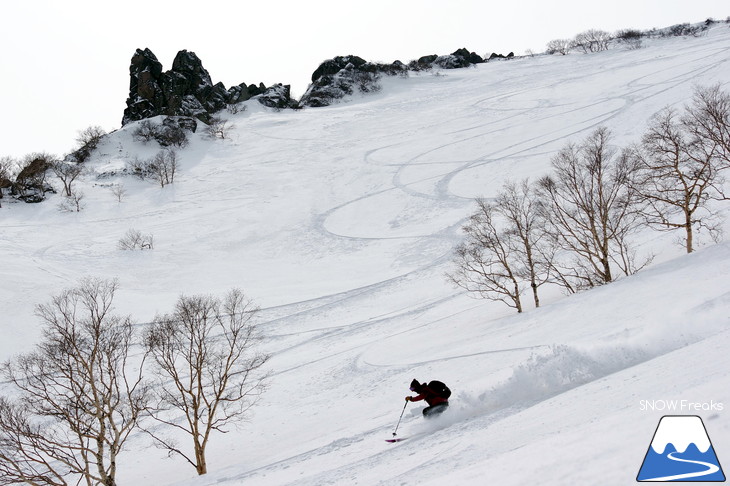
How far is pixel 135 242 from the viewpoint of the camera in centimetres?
4897

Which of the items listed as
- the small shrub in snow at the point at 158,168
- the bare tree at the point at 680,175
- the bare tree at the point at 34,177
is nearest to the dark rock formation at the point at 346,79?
the small shrub in snow at the point at 158,168

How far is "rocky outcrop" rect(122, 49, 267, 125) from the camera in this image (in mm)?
91812

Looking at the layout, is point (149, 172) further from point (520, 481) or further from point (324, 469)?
point (520, 481)

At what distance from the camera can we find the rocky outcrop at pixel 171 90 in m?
91.8

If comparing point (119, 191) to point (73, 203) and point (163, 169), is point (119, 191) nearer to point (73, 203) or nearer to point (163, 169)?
point (73, 203)

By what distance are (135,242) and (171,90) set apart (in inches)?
2250

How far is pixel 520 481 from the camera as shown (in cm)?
549

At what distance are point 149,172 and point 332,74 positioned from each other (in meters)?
59.4

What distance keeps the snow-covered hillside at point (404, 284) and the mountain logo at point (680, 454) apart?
0.16m

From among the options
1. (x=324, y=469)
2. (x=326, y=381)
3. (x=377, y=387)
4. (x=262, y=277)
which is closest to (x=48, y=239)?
(x=262, y=277)

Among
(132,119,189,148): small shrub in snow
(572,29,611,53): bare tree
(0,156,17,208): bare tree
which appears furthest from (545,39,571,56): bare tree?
(0,156,17,208): bare tree

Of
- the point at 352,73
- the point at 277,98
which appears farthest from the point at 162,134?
the point at 352,73

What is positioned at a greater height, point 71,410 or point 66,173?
point 66,173

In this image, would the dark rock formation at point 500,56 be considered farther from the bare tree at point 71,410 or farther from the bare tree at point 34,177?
the bare tree at point 71,410
